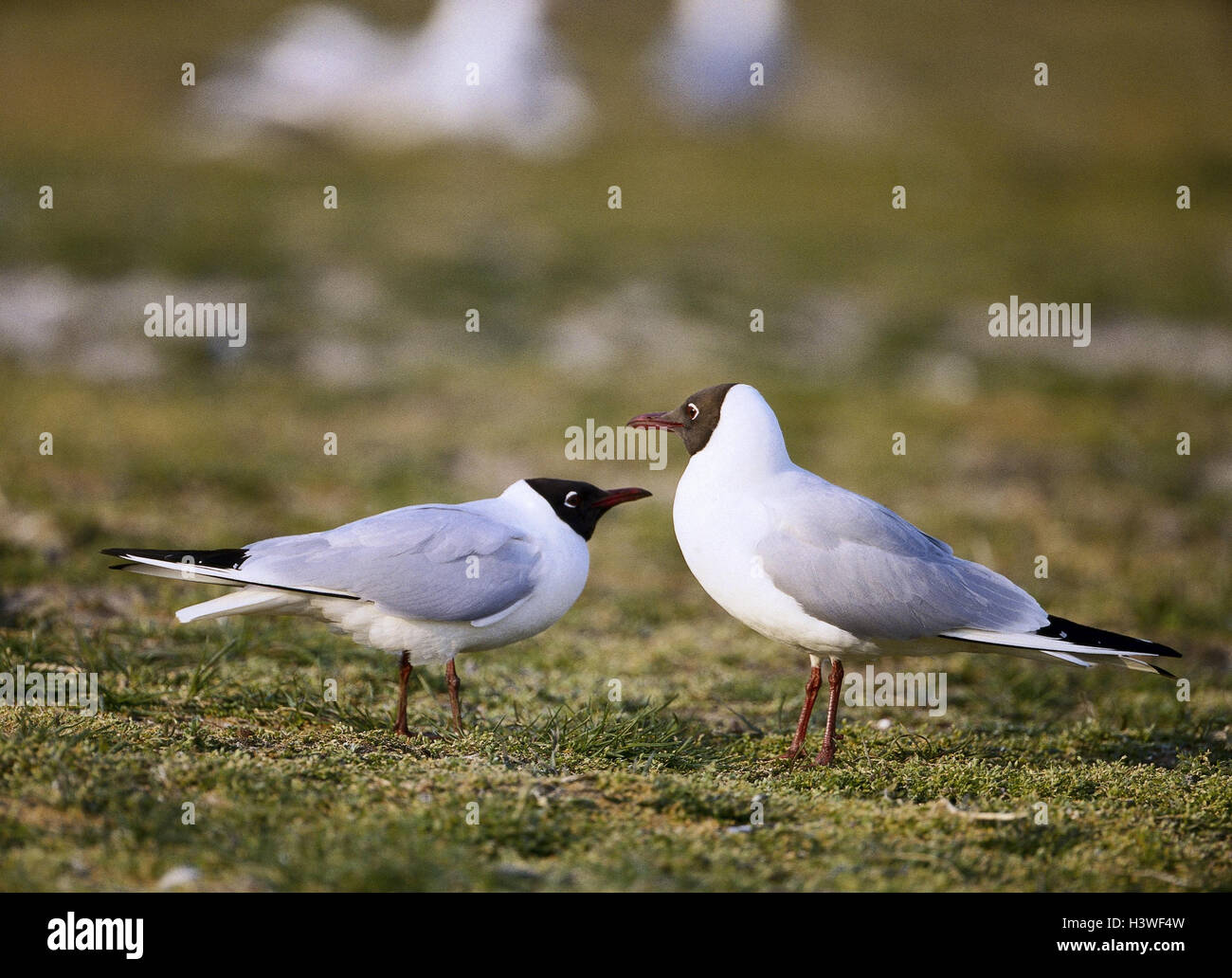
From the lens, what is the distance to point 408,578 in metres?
4.75

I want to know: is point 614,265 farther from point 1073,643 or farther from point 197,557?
point 1073,643

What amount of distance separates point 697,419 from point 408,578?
1308mm

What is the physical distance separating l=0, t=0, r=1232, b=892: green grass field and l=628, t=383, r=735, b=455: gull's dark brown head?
3.56 feet

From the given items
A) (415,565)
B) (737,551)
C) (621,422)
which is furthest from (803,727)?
(621,422)

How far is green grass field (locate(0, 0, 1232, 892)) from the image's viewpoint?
12.9 ft

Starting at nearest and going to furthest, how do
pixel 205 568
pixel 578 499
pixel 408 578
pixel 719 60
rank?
pixel 205 568
pixel 408 578
pixel 578 499
pixel 719 60

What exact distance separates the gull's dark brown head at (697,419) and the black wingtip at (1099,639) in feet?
4.79

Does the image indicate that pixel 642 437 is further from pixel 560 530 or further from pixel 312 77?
pixel 312 77

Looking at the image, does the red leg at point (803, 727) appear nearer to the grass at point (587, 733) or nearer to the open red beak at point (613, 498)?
the grass at point (587, 733)

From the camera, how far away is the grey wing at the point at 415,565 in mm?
4703

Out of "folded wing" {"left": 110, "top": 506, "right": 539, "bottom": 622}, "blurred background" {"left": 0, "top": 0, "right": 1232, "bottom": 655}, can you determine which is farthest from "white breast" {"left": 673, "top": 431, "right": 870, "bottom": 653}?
"blurred background" {"left": 0, "top": 0, "right": 1232, "bottom": 655}

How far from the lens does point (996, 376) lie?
12.4 m

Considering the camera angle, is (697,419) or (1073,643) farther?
(697,419)

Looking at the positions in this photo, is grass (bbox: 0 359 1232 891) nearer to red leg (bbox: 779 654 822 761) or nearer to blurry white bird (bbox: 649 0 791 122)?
red leg (bbox: 779 654 822 761)
